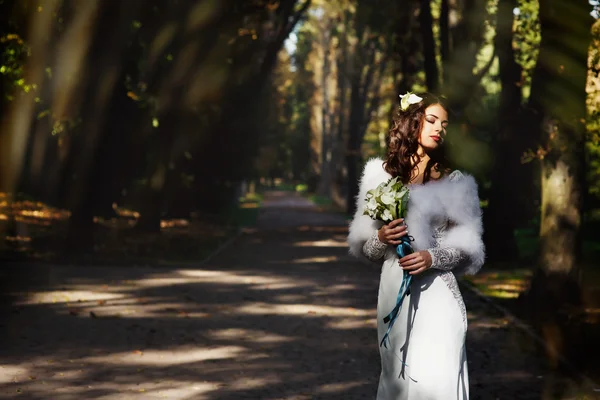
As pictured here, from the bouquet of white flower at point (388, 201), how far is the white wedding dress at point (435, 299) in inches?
2.9

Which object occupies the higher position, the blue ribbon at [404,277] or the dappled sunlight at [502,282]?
the blue ribbon at [404,277]

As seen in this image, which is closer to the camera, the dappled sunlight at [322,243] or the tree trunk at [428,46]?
the tree trunk at [428,46]

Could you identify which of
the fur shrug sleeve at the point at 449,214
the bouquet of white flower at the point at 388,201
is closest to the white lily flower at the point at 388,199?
the bouquet of white flower at the point at 388,201

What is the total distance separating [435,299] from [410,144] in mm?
735

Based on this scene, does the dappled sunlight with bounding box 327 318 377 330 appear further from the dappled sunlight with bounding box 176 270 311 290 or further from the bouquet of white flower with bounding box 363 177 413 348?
the bouquet of white flower with bounding box 363 177 413 348

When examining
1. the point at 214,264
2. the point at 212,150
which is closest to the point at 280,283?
the point at 214,264

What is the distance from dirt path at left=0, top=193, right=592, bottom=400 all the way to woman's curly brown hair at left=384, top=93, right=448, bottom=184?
4072 millimetres

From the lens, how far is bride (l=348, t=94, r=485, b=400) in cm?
507

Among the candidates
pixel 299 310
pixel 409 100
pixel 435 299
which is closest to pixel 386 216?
pixel 435 299

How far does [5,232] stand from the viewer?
28516 millimetres

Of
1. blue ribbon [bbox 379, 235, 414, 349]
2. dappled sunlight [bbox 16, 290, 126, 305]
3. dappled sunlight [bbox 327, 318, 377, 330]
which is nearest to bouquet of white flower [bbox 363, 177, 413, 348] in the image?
blue ribbon [bbox 379, 235, 414, 349]

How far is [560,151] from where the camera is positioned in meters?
14.8

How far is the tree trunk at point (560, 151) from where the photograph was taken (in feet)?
46.8

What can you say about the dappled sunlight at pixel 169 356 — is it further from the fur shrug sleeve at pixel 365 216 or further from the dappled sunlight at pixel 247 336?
the fur shrug sleeve at pixel 365 216
